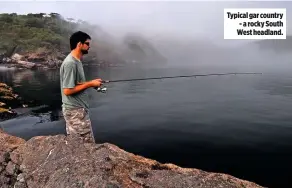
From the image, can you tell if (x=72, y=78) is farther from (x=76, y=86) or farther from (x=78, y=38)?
(x=78, y=38)

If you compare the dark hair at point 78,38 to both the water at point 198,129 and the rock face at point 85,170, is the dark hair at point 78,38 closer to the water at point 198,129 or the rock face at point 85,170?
the rock face at point 85,170

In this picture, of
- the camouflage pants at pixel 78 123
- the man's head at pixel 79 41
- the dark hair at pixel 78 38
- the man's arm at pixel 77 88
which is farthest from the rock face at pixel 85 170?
the dark hair at pixel 78 38

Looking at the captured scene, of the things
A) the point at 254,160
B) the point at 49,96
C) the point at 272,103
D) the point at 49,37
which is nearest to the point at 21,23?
the point at 49,37

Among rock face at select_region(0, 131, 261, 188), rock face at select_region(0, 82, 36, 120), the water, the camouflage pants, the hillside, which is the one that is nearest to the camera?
rock face at select_region(0, 131, 261, 188)

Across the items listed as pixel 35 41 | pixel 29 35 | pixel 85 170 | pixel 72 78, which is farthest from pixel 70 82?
pixel 29 35

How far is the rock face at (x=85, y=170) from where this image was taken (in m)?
6.18

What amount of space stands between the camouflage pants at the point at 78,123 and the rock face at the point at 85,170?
302 millimetres

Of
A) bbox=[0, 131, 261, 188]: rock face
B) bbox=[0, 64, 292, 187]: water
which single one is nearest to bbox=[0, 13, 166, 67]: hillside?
bbox=[0, 64, 292, 187]: water

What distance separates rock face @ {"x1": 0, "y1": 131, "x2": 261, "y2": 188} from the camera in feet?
20.3

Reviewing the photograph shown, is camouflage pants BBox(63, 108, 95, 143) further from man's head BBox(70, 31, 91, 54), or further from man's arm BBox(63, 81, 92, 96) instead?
man's head BBox(70, 31, 91, 54)

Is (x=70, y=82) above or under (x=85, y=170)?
above

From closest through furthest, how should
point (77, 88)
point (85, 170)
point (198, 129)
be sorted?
1. point (85, 170)
2. point (77, 88)
3. point (198, 129)

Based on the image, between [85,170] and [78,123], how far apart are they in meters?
1.71

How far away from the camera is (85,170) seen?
21.0ft
